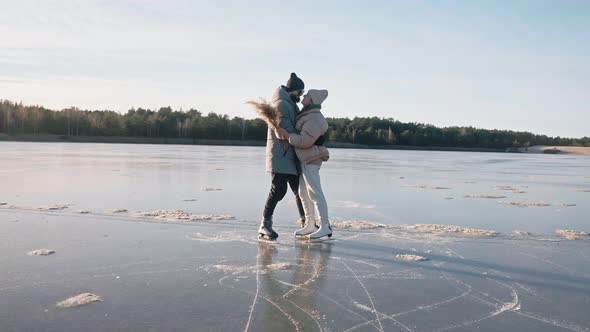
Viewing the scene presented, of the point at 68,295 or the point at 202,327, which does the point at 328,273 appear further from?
the point at 68,295

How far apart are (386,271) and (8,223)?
470cm

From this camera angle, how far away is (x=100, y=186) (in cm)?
1120

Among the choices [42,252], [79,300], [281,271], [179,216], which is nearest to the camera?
[79,300]

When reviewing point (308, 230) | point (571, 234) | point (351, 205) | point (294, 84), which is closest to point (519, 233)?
point (571, 234)

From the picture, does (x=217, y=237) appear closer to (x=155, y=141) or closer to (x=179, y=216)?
(x=179, y=216)

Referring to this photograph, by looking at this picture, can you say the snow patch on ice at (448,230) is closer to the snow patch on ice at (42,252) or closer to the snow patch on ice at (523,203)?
the snow patch on ice at (523,203)

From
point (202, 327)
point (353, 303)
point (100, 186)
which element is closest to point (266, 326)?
point (202, 327)

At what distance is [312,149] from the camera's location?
6.05 metres

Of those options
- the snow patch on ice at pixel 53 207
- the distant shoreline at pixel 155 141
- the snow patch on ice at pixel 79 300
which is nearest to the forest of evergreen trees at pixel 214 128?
the distant shoreline at pixel 155 141

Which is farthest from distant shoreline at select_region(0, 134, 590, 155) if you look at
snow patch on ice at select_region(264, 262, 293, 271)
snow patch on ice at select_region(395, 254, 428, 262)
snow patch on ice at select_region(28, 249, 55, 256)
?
snow patch on ice at select_region(395, 254, 428, 262)

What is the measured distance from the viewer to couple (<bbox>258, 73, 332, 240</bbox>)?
19.6ft

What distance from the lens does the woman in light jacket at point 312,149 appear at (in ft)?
19.5

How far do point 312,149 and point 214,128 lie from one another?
86.4 meters

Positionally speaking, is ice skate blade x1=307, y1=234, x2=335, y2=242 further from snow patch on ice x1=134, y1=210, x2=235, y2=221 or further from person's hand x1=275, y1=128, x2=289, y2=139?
snow patch on ice x1=134, y1=210, x2=235, y2=221
